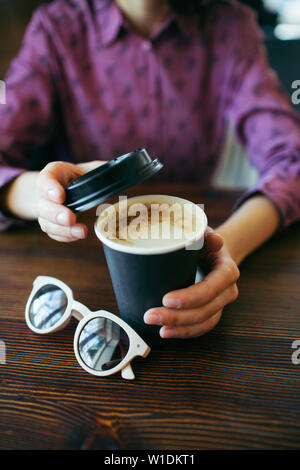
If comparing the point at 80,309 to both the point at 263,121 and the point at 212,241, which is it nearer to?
the point at 212,241

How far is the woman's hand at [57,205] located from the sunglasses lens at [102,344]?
15 cm

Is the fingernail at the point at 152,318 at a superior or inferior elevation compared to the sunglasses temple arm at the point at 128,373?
superior

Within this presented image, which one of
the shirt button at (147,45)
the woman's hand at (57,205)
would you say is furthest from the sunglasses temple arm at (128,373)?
the shirt button at (147,45)

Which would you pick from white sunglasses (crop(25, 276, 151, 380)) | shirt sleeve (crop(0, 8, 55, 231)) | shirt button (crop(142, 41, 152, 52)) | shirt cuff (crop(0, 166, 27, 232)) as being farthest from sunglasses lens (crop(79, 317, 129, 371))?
shirt button (crop(142, 41, 152, 52))

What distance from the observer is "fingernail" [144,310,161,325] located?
47 cm

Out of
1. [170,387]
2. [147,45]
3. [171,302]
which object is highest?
[147,45]

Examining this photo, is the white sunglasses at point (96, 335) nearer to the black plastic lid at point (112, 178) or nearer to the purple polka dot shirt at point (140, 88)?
the black plastic lid at point (112, 178)

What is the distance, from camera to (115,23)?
3.49 feet

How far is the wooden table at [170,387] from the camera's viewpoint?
1.34ft

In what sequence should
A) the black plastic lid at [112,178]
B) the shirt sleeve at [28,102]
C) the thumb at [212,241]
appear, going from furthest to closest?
1. the shirt sleeve at [28,102]
2. the thumb at [212,241]
3. the black plastic lid at [112,178]

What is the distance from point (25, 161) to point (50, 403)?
2.66ft

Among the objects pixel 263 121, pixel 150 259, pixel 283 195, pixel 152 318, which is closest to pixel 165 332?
pixel 152 318

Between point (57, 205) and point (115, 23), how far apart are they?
896 mm
